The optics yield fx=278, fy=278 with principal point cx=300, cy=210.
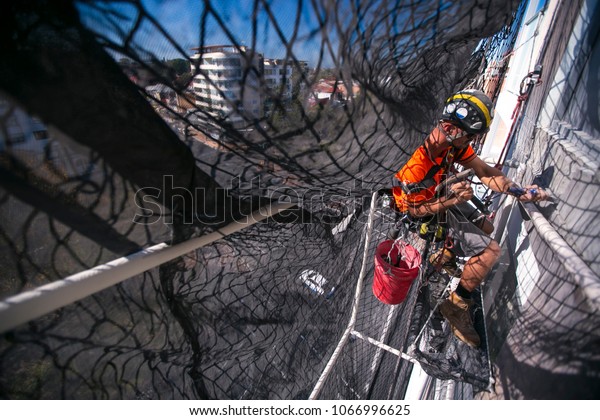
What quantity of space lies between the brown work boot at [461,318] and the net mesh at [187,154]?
1.05 metres

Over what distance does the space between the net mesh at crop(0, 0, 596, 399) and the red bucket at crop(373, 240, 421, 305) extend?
0.64 metres

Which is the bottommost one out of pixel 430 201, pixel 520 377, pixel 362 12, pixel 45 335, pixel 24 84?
pixel 520 377

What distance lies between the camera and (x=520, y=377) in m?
1.30

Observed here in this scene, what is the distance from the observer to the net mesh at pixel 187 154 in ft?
1.69

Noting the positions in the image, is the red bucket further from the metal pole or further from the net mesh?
the metal pole

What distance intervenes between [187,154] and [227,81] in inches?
8.2

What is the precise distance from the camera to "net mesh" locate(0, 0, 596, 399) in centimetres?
51

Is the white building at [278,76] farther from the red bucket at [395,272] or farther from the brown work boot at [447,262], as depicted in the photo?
the brown work boot at [447,262]

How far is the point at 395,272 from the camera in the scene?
1.69 meters

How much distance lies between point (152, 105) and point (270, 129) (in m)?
0.29

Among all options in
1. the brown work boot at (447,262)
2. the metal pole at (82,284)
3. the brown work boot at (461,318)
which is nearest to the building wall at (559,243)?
the brown work boot at (461,318)

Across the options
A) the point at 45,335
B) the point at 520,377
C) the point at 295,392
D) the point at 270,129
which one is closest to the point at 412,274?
the point at 520,377

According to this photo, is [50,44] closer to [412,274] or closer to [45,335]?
[45,335]

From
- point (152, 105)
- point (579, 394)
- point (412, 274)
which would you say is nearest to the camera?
point (152, 105)
